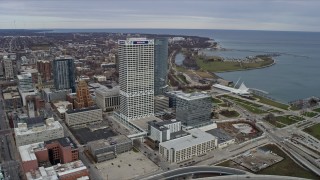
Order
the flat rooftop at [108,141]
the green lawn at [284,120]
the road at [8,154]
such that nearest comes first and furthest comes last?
→ the road at [8,154], the flat rooftop at [108,141], the green lawn at [284,120]

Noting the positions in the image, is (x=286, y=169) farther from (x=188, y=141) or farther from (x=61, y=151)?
(x=61, y=151)

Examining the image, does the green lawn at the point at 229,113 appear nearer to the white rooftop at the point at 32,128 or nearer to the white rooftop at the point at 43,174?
the white rooftop at the point at 32,128

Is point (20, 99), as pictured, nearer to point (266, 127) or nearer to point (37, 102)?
point (37, 102)

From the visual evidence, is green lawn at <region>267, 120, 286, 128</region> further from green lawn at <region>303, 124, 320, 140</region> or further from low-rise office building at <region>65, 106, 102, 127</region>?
low-rise office building at <region>65, 106, 102, 127</region>

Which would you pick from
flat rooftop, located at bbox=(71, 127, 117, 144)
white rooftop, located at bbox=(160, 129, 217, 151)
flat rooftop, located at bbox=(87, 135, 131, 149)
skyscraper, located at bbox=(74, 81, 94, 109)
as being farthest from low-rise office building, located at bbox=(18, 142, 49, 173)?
skyscraper, located at bbox=(74, 81, 94, 109)

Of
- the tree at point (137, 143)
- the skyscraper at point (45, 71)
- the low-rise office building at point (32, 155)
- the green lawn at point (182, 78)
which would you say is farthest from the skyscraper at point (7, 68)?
the tree at point (137, 143)

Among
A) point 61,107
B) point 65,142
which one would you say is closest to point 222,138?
point 65,142
